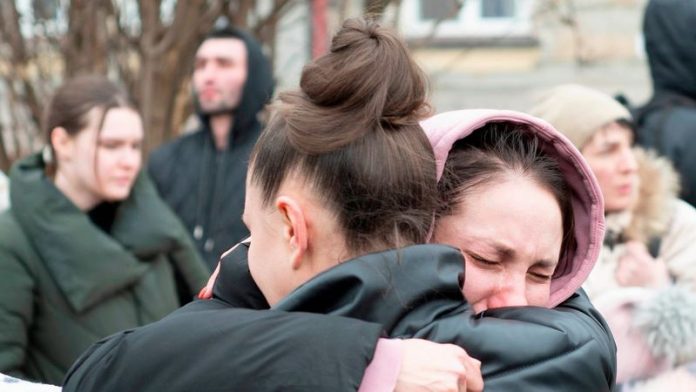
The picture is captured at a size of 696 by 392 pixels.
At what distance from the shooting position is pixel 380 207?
1.89 metres

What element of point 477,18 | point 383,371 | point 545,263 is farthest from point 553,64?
point 383,371

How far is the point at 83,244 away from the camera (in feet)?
14.3

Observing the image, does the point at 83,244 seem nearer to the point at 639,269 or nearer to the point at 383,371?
the point at 639,269

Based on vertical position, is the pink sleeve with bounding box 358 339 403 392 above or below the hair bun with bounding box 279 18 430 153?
below

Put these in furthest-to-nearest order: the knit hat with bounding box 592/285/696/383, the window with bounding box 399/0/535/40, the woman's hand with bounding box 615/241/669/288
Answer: the window with bounding box 399/0/535/40
the woman's hand with bounding box 615/241/669/288
the knit hat with bounding box 592/285/696/383

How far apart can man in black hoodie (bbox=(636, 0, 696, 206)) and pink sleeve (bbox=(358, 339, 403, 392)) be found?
10.2ft

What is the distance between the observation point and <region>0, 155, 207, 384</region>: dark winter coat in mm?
4145

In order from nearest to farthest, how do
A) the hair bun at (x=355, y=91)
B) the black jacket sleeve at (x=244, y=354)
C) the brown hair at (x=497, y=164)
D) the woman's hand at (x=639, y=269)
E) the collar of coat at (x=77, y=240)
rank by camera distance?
1. the black jacket sleeve at (x=244, y=354)
2. the hair bun at (x=355, y=91)
3. the brown hair at (x=497, y=164)
4. the woman's hand at (x=639, y=269)
5. the collar of coat at (x=77, y=240)

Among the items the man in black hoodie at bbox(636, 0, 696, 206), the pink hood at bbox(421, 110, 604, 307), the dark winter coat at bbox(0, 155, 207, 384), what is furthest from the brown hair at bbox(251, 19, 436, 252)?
the man in black hoodie at bbox(636, 0, 696, 206)

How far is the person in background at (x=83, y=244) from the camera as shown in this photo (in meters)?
4.21

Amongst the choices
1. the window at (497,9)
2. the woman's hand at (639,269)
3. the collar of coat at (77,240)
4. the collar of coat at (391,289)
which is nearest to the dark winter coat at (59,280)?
the collar of coat at (77,240)

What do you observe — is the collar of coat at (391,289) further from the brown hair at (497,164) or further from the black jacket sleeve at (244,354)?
the brown hair at (497,164)

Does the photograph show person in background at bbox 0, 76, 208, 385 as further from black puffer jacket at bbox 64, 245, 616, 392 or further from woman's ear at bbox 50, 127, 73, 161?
black puffer jacket at bbox 64, 245, 616, 392

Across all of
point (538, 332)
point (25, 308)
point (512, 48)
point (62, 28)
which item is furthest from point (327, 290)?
point (512, 48)
